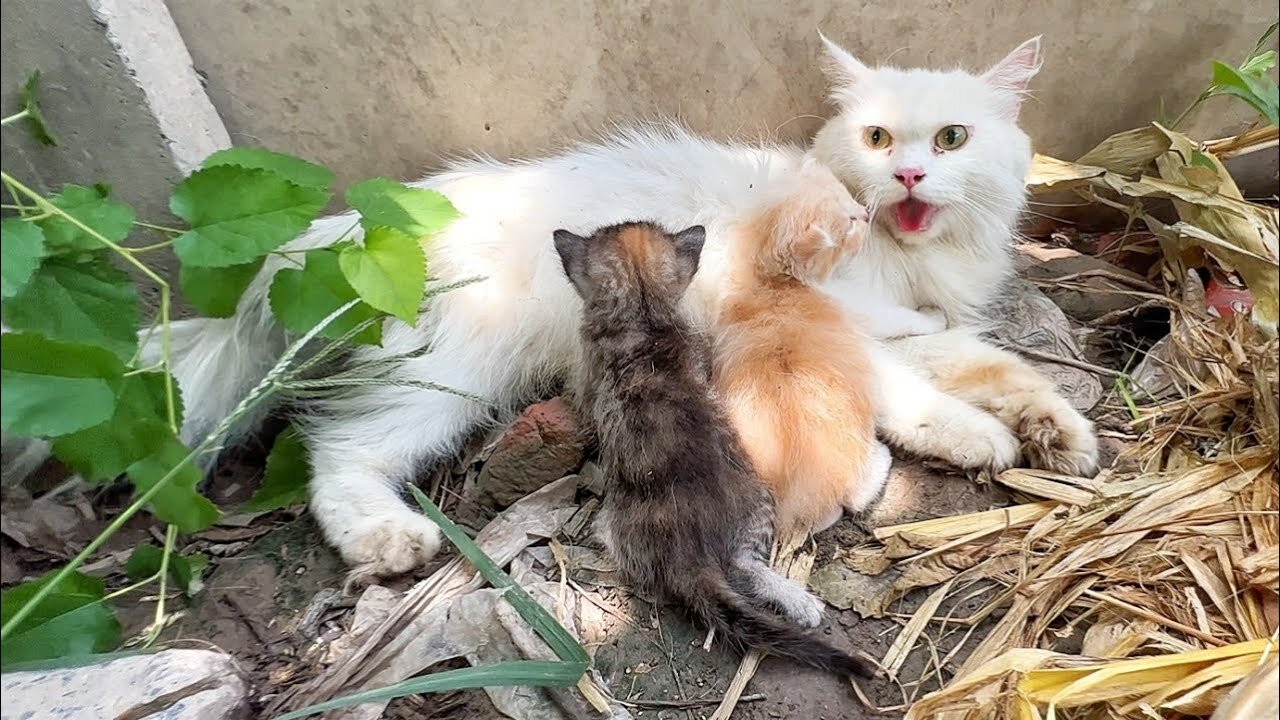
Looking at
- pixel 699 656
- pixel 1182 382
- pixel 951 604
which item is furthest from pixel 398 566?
pixel 1182 382

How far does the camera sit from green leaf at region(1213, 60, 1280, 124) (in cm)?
157

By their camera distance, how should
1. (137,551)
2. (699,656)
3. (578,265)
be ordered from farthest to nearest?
(578,265) < (137,551) < (699,656)

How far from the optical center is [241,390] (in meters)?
1.82

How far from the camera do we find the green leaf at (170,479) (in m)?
1.25

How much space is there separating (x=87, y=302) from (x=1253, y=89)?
2262 millimetres

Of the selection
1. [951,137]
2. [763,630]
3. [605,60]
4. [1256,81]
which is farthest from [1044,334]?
[605,60]

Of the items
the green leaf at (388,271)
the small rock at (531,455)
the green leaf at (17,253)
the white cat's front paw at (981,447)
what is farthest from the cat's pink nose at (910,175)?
the green leaf at (17,253)

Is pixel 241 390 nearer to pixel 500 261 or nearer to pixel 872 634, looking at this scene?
pixel 500 261

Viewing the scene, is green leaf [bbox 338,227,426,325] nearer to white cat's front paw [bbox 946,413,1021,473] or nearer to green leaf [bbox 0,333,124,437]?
green leaf [bbox 0,333,124,437]

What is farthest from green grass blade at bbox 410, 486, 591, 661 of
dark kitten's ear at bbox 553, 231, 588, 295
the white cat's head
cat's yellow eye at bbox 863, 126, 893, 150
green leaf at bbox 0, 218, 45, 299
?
cat's yellow eye at bbox 863, 126, 893, 150

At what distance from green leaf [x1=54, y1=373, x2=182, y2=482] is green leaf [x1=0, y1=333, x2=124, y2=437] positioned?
113 mm

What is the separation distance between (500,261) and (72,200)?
2.70 ft

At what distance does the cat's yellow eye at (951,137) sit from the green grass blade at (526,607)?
1.38m

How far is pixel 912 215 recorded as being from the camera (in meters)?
1.90
